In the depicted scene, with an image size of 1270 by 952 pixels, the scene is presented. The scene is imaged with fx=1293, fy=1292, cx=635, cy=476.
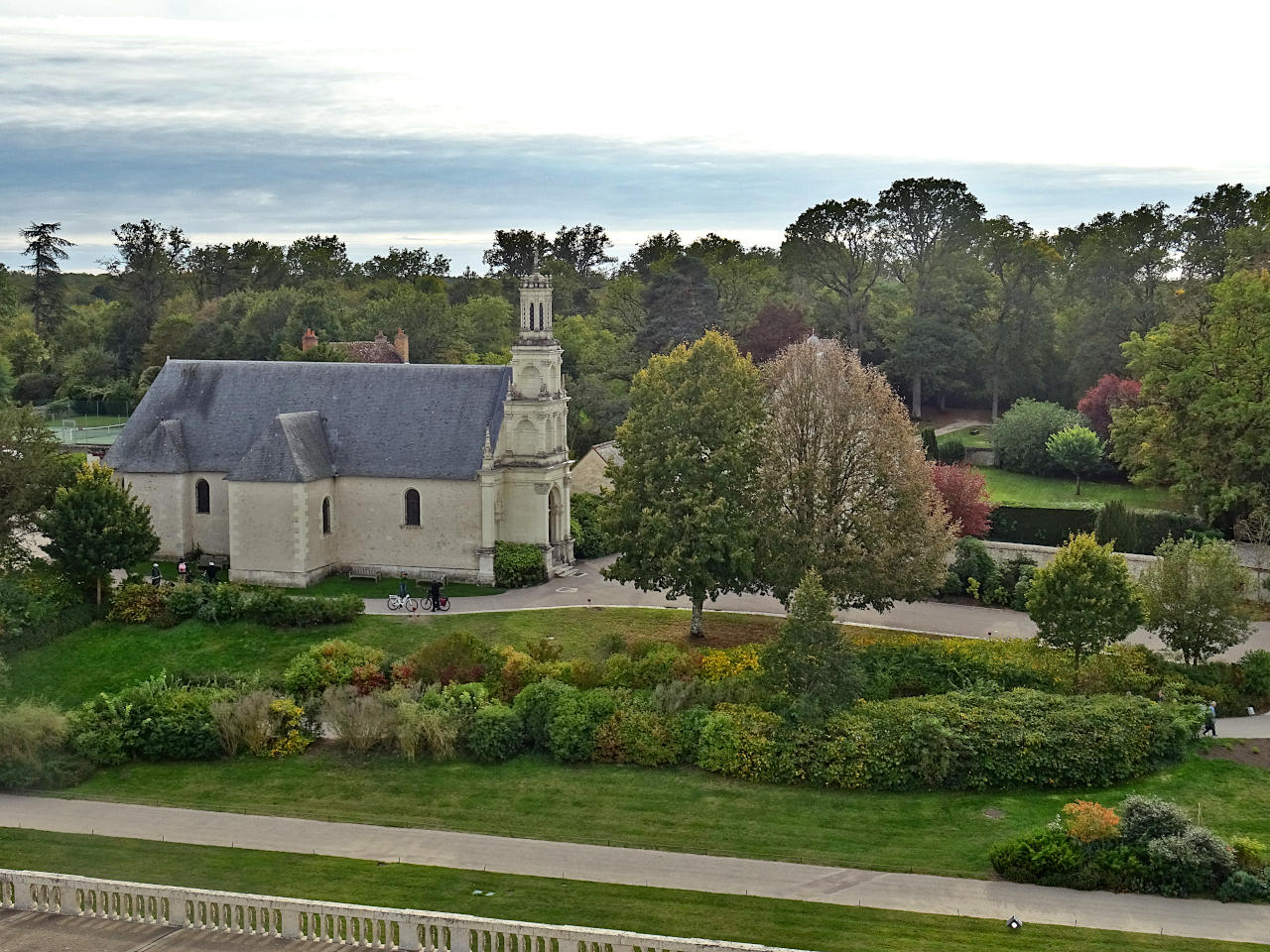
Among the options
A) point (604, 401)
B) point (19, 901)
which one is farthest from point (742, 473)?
point (604, 401)

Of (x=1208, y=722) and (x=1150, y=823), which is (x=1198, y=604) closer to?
(x=1208, y=722)

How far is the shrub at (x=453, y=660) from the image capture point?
32719mm

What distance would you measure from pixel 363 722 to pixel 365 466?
53.2ft

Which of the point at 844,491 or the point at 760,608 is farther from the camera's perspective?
the point at 760,608

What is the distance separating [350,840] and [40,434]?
2265cm

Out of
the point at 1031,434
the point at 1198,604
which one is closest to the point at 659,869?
the point at 1198,604

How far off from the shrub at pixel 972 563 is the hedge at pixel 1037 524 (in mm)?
5683

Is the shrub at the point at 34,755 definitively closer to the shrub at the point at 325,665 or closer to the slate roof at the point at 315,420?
Answer: the shrub at the point at 325,665

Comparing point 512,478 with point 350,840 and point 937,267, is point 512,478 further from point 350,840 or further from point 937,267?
point 937,267

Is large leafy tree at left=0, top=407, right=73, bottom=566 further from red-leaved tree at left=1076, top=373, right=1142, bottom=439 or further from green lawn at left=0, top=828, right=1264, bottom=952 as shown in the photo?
red-leaved tree at left=1076, top=373, right=1142, bottom=439

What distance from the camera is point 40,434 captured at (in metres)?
41.2

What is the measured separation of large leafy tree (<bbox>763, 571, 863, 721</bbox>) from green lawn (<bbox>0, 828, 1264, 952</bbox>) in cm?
785

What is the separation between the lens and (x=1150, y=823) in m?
23.4

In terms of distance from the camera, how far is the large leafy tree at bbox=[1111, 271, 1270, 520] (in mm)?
46406
